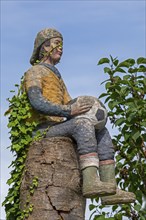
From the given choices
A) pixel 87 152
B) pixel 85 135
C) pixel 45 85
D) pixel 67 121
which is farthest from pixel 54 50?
pixel 87 152

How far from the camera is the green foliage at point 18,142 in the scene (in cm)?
642

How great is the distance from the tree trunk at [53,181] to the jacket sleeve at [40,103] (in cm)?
26

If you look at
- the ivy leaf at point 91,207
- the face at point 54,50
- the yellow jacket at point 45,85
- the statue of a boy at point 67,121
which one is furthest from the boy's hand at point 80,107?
the ivy leaf at point 91,207

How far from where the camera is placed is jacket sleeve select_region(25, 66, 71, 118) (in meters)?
6.33

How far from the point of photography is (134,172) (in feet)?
26.7

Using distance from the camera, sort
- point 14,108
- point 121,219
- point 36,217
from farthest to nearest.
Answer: point 121,219 → point 14,108 → point 36,217

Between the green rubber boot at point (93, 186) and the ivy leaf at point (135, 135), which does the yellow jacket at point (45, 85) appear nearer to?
the green rubber boot at point (93, 186)

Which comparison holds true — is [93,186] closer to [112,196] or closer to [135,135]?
[112,196]

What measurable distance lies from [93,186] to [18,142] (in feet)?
3.09

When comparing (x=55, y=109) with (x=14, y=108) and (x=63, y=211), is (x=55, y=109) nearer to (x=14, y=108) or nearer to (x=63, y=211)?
(x=14, y=108)

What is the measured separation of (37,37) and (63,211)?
1.94m

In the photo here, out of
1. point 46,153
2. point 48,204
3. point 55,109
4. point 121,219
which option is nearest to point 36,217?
point 48,204

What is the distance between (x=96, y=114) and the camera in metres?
6.38

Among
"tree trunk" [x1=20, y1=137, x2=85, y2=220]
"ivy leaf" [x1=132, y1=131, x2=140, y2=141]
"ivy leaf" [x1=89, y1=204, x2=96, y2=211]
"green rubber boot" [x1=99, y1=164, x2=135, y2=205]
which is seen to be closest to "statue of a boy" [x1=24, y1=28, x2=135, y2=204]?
"green rubber boot" [x1=99, y1=164, x2=135, y2=205]
